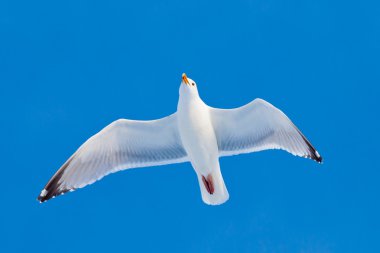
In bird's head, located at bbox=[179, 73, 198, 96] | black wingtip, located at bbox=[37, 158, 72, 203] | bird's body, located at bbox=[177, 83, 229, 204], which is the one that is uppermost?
bird's head, located at bbox=[179, 73, 198, 96]

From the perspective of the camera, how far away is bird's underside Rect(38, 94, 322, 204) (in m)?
9.64

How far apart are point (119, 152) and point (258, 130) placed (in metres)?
1.63

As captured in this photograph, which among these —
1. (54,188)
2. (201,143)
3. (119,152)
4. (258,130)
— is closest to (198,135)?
(201,143)

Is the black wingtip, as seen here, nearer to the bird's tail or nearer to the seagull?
the seagull

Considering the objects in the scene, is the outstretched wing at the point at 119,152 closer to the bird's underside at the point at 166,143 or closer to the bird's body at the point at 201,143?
the bird's underside at the point at 166,143

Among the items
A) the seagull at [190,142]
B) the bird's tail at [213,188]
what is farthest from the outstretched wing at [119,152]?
the bird's tail at [213,188]

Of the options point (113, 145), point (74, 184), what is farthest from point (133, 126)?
point (74, 184)

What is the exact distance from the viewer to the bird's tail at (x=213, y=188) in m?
9.45

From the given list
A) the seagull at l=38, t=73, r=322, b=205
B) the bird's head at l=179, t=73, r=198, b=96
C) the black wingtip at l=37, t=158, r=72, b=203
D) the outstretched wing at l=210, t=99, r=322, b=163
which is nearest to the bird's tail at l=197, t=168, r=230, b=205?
the seagull at l=38, t=73, r=322, b=205

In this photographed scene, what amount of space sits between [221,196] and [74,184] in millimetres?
1691

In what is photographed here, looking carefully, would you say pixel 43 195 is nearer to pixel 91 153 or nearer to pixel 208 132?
pixel 91 153

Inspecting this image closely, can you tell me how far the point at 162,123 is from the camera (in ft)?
32.0

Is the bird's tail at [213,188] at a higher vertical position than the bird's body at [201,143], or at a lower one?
lower

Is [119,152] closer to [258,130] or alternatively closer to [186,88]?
[186,88]
